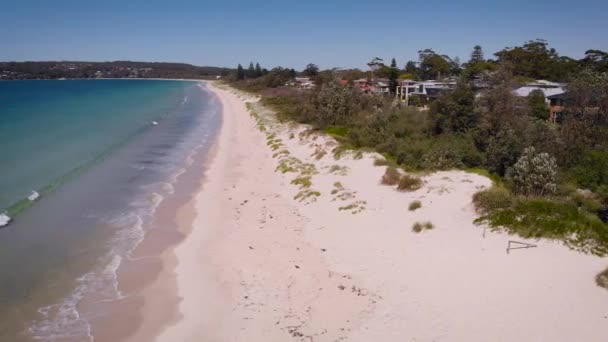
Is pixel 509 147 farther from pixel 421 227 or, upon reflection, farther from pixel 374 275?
pixel 374 275

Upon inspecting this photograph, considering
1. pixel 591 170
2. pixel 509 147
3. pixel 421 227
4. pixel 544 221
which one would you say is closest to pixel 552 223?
pixel 544 221


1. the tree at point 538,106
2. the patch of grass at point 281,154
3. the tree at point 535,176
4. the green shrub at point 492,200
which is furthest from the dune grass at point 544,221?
the tree at point 538,106

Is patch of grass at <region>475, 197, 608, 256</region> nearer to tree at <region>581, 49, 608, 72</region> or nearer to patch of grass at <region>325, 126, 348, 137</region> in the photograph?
patch of grass at <region>325, 126, 348, 137</region>

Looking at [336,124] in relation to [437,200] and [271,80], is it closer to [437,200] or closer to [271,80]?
[437,200]

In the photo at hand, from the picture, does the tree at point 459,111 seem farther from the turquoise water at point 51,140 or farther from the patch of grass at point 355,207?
the turquoise water at point 51,140

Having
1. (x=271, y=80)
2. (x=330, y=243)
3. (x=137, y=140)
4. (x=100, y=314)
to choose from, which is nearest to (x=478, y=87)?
(x=330, y=243)

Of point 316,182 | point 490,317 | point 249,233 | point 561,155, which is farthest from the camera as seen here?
point 316,182
